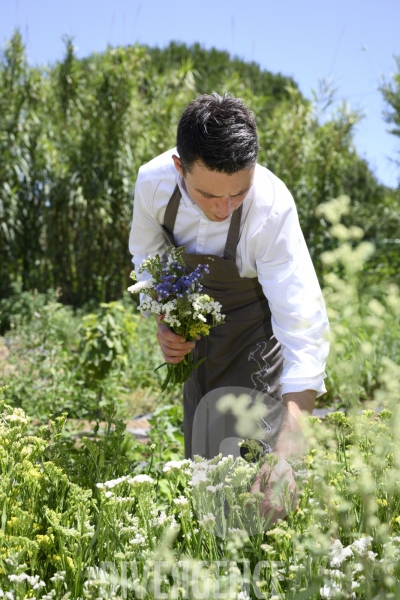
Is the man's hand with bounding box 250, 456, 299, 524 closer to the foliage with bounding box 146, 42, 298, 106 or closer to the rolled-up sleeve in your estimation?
the rolled-up sleeve

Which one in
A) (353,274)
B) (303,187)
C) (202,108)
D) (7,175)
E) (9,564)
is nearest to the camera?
(353,274)

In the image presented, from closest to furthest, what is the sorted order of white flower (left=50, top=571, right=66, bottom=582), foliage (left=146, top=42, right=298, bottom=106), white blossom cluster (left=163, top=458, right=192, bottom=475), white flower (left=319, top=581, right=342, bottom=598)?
white flower (left=319, top=581, right=342, bottom=598)
white flower (left=50, top=571, right=66, bottom=582)
white blossom cluster (left=163, top=458, right=192, bottom=475)
foliage (left=146, top=42, right=298, bottom=106)

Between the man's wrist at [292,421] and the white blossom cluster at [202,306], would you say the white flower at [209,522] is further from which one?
the white blossom cluster at [202,306]

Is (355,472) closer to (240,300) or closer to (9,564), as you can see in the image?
(9,564)

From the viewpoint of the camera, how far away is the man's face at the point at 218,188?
188cm

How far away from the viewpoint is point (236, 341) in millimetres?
2359

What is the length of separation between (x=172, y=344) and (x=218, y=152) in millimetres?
649

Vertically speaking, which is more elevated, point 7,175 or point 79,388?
point 7,175

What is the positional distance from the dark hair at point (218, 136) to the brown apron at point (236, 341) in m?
0.38

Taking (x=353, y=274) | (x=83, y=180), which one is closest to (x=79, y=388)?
(x=353, y=274)

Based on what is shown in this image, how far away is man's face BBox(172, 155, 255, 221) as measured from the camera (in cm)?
188

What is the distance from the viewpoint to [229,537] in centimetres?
141

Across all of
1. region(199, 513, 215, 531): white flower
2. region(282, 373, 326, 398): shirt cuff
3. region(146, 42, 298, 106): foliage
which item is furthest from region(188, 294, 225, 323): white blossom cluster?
region(146, 42, 298, 106): foliage

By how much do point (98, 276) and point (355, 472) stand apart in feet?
21.2
